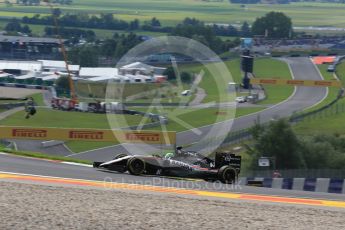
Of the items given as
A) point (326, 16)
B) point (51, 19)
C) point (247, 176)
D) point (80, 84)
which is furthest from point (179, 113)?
point (326, 16)

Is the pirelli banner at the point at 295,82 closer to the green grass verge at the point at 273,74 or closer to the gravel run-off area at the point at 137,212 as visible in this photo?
the green grass verge at the point at 273,74

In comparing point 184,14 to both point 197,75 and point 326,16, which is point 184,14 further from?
point 197,75

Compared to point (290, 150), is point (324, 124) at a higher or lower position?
lower

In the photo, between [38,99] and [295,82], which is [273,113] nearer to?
[38,99]

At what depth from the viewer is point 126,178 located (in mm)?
14648

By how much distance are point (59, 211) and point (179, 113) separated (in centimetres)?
5288

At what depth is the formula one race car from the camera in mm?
15465

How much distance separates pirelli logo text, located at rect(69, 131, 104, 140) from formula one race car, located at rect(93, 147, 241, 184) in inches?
487

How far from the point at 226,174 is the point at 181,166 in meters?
1.03

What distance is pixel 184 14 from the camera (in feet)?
602

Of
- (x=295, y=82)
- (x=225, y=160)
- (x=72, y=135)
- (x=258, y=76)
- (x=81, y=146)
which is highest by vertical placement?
(x=225, y=160)

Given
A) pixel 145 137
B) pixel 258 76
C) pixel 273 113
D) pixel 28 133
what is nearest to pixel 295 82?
pixel 258 76

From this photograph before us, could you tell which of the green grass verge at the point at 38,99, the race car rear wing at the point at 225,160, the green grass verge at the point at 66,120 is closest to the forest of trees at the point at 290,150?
the green grass verge at the point at 66,120

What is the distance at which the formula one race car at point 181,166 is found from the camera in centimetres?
1546
